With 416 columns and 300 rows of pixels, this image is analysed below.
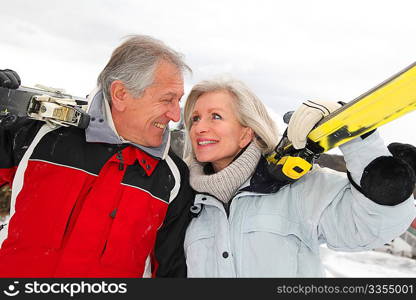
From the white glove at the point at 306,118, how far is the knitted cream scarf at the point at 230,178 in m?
0.42

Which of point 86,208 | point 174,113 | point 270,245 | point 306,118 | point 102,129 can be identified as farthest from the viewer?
point 174,113

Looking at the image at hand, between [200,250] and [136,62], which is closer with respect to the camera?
[200,250]

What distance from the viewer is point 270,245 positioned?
6.29 ft

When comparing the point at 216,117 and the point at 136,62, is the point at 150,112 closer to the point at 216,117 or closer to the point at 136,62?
the point at 136,62

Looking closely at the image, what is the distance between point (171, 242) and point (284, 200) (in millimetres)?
797

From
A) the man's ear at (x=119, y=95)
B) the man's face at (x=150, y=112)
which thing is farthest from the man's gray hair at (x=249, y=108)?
the man's ear at (x=119, y=95)

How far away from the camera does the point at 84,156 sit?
7.18 ft

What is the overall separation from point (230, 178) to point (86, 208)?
2.94 ft

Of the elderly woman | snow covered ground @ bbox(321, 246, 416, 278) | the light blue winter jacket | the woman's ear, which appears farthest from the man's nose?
snow covered ground @ bbox(321, 246, 416, 278)

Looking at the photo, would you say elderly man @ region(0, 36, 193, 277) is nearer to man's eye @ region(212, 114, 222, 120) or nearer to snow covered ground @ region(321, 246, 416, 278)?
man's eye @ region(212, 114, 222, 120)

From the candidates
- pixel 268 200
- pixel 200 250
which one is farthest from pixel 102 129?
pixel 268 200

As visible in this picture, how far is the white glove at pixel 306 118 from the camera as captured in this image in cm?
174

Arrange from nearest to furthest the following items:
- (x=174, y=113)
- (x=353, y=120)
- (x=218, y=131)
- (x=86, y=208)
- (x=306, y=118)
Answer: (x=353, y=120) < (x=306, y=118) < (x=86, y=208) < (x=218, y=131) < (x=174, y=113)

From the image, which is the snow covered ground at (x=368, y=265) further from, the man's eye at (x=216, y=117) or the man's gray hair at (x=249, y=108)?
the man's eye at (x=216, y=117)
